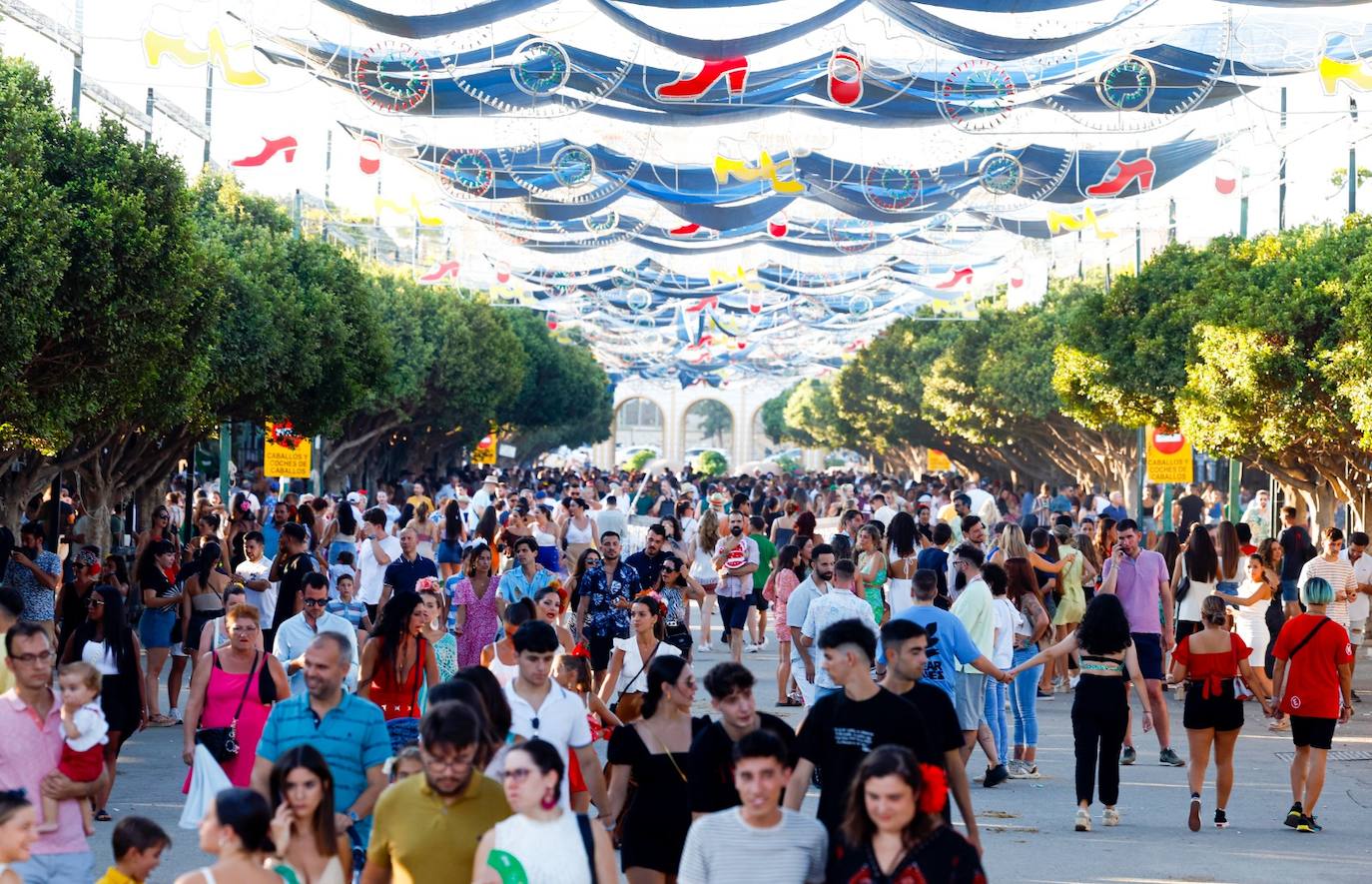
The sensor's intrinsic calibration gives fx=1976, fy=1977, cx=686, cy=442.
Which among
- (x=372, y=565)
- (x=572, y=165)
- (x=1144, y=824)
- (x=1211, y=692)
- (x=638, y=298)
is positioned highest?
(x=638, y=298)

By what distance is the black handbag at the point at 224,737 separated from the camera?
8242 millimetres

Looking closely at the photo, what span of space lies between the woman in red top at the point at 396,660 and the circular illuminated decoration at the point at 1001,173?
17.3 m

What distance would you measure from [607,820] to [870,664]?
1.15 m

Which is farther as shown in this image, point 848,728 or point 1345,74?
point 1345,74

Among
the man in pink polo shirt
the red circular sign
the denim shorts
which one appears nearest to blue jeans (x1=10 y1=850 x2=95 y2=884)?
the man in pink polo shirt

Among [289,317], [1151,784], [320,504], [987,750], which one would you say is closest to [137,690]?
[987,750]

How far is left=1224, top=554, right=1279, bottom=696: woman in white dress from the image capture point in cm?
1483

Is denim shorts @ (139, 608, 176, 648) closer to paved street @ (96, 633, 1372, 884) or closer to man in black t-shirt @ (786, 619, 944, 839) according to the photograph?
paved street @ (96, 633, 1372, 884)

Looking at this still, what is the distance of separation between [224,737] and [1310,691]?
5.87m

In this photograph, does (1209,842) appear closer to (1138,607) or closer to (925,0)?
(1138,607)

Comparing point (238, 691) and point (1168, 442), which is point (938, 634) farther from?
point (1168, 442)

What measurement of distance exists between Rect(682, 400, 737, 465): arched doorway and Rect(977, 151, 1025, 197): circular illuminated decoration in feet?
399

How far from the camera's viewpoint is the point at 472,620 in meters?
12.8

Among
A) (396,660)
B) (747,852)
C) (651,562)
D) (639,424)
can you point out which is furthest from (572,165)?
(639,424)
